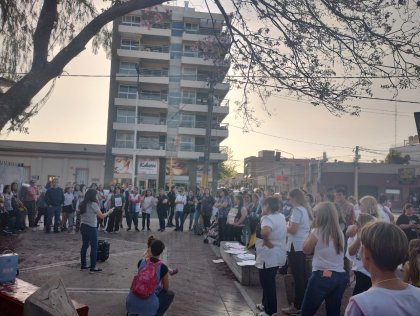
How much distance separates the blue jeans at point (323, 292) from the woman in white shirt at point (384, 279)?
8.61 ft

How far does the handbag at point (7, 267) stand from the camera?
16.9 ft

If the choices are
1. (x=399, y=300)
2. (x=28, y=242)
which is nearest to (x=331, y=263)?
(x=399, y=300)

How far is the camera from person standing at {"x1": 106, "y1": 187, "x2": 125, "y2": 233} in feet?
56.2

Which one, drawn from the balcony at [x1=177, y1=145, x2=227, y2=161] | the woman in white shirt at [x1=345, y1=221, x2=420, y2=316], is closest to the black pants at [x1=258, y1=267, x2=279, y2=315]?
the woman in white shirt at [x1=345, y1=221, x2=420, y2=316]

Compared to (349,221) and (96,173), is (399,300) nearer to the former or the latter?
(349,221)

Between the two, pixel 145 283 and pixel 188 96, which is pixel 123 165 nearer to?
pixel 188 96

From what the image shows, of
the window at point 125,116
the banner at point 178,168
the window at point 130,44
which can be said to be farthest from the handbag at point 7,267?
the window at point 130,44

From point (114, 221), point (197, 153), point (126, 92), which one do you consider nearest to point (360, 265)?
point (114, 221)

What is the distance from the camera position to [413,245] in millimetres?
4492

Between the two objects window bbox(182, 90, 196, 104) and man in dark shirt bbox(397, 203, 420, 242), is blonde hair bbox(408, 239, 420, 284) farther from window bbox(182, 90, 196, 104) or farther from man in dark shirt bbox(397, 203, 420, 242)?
window bbox(182, 90, 196, 104)

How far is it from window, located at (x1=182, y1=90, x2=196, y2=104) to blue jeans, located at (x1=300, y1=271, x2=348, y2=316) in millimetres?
44756

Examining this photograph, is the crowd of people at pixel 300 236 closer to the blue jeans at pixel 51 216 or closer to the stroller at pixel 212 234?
the blue jeans at pixel 51 216

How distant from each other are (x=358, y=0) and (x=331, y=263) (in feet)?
13.0

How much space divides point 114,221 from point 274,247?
478 inches
